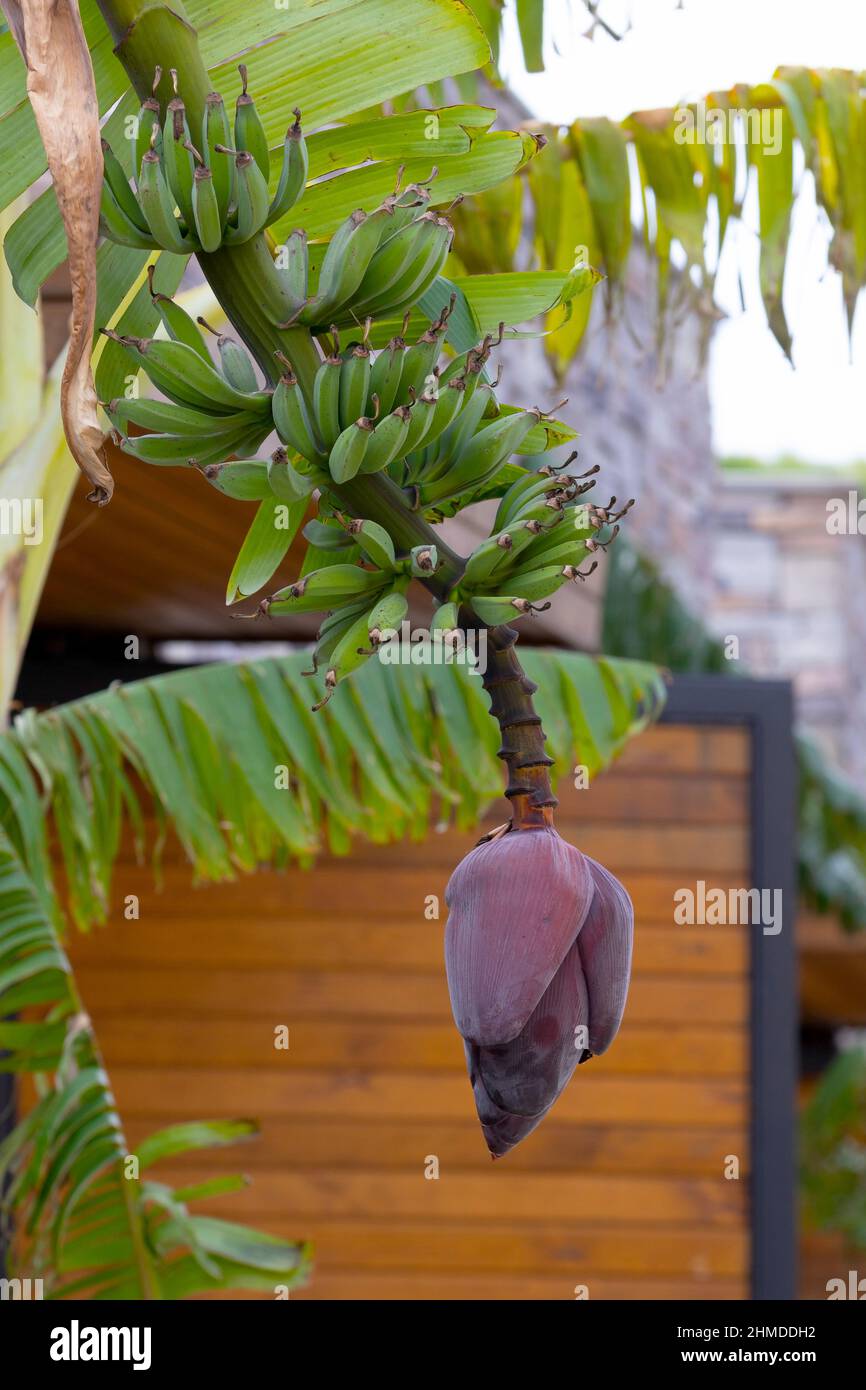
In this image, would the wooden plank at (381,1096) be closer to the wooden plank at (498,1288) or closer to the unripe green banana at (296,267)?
the wooden plank at (498,1288)

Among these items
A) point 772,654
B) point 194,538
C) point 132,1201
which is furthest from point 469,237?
point 772,654

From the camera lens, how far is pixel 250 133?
34.2 inches

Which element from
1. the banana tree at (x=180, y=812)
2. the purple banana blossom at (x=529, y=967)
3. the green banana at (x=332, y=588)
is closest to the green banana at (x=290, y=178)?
the green banana at (x=332, y=588)

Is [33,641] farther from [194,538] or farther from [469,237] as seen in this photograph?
[469,237]

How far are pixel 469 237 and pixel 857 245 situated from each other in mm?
789

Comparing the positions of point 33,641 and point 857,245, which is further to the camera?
point 33,641

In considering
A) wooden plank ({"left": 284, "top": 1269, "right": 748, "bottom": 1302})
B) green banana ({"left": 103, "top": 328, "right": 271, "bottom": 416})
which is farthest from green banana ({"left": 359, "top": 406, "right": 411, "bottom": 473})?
wooden plank ({"left": 284, "top": 1269, "right": 748, "bottom": 1302})

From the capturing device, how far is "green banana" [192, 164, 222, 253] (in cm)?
78

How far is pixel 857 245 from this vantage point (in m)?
2.91

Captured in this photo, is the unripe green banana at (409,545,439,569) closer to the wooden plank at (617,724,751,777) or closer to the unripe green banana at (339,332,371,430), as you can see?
the unripe green banana at (339,332,371,430)

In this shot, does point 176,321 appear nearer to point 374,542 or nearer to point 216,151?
point 216,151

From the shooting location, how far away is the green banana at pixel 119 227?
886 millimetres
